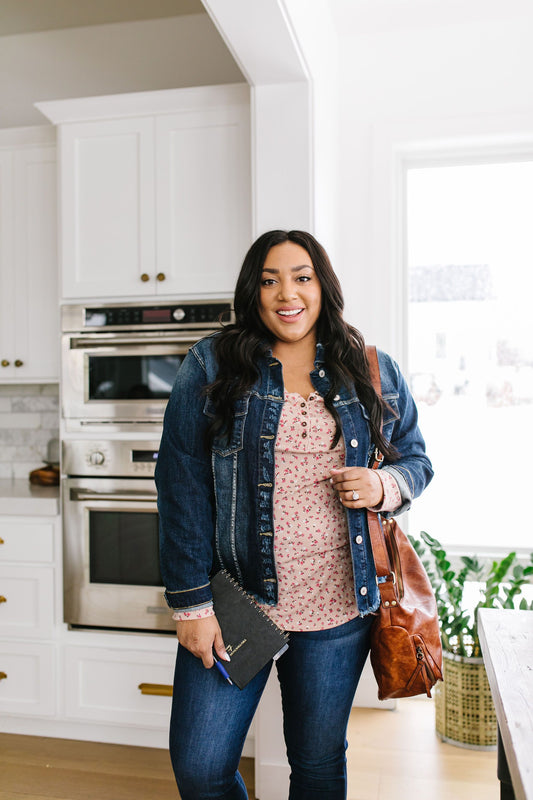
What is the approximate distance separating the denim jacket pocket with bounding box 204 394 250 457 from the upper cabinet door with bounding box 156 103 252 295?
3.35ft

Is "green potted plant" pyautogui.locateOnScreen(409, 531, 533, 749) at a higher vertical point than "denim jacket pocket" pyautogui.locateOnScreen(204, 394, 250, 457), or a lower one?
lower

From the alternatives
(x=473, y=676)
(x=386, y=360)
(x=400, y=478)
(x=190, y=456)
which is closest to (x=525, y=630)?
(x=400, y=478)

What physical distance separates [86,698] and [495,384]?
197cm

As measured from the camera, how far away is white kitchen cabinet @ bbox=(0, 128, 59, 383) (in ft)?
8.71

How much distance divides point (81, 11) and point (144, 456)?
1.99 metres

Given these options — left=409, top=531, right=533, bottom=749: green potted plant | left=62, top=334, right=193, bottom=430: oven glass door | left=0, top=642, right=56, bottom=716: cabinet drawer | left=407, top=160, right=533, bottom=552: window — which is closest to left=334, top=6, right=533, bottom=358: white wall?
left=407, top=160, right=533, bottom=552: window

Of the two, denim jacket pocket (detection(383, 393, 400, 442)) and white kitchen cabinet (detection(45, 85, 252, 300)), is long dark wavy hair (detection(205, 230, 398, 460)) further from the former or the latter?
white kitchen cabinet (detection(45, 85, 252, 300))

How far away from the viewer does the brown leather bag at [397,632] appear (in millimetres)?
1426

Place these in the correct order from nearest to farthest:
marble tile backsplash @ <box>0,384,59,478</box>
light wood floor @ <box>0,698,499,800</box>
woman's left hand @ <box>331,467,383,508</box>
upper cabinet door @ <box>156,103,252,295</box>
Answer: woman's left hand @ <box>331,467,383,508</box>
light wood floor @ <box>0,698,499,800</box>
upper cabinet door @ <box>156,103,252,295</box>
marble tile backsplash @ <box>0,384,59,478</box>

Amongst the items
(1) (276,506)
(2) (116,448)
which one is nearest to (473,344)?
(2) (116,448)

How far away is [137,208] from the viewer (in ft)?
7.91

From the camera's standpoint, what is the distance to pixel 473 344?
281cm

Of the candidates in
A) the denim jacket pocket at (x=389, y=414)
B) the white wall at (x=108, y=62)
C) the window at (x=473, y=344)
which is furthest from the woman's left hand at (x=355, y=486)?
the white wall at (x=108, y=62)

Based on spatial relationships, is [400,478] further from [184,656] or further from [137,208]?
[137,208]
